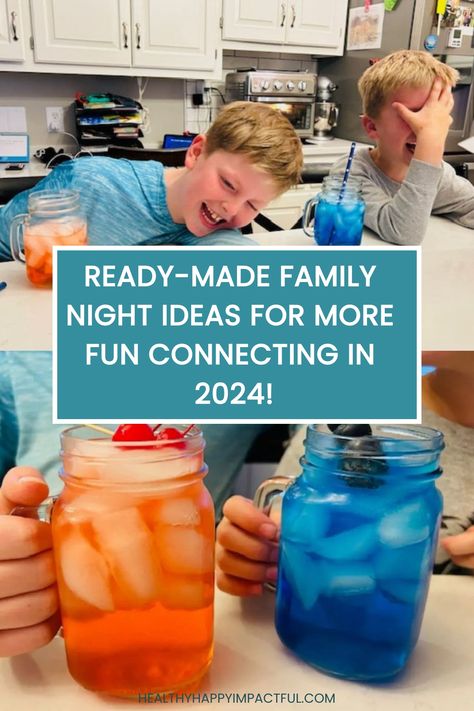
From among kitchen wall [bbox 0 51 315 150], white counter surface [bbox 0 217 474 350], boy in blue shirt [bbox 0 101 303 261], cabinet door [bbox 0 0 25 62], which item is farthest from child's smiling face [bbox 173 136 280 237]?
kitchen wall [bbox 0 51 315 150]

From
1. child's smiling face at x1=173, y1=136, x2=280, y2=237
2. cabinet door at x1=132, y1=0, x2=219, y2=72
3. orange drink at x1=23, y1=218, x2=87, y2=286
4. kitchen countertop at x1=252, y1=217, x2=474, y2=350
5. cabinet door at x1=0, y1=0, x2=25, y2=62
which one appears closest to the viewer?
kitchen countertop at x1=252, y1=217, x2=474, y2=350

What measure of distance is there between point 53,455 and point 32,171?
223 centimetres

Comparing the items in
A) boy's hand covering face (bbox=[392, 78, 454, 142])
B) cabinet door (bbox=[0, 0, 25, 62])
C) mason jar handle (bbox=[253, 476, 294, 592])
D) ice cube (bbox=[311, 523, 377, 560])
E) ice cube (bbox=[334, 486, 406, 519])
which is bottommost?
mason jar handle (bbox=[253, 476, 294, 592])

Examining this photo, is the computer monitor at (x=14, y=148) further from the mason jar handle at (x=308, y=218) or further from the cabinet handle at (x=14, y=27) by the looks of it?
the mason jar handle at (x=308, y=218)

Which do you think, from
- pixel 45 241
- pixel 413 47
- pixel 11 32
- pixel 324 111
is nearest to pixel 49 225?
pixel 45 241

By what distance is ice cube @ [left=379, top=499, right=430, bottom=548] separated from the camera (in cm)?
28

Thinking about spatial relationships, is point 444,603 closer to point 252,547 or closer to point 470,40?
point 252,547

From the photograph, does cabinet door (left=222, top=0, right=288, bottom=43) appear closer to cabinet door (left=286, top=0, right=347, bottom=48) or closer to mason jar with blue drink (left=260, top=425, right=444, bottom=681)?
cabinet door (left=286, top=0, right=347, bottom=48)

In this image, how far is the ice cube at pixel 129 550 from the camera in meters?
0.27

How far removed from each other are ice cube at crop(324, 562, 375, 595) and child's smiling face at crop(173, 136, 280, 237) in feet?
3.04

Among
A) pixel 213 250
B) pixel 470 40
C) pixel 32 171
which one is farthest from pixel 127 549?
pixel 470 40

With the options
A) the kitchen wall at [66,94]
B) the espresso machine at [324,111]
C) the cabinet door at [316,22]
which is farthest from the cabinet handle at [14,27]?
the espresso machine at [324,111]

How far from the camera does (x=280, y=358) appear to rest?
23 cm

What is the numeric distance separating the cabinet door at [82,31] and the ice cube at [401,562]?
2.75m
